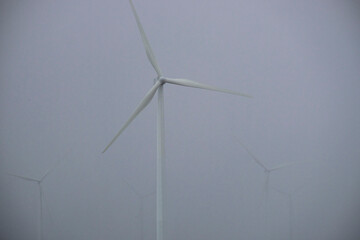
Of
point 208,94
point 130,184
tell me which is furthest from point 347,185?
point 130,184

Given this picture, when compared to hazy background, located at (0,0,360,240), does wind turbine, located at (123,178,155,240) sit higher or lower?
lower

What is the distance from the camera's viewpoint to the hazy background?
14.5 feet

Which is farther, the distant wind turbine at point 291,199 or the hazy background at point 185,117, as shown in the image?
the distant wind turbine at point 291,199

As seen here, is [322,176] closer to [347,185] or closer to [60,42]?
[347,185]

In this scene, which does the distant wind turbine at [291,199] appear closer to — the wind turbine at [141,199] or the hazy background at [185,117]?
the hazy background at [185,117]

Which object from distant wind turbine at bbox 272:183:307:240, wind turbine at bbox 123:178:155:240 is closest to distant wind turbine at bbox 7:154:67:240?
wind turbine at bbox 123:178:155:240

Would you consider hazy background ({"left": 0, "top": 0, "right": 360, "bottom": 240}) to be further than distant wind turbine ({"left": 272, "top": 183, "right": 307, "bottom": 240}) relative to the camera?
No

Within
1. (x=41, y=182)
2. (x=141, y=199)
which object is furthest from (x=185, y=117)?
(x=41, y=182)

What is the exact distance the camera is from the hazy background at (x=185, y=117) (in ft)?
14.5

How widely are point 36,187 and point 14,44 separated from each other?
2.18 meters

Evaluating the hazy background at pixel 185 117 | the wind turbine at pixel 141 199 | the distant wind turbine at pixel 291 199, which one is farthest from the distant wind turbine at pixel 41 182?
the distant wind turbine at pixel 291 199

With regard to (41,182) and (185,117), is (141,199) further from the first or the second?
(41,182)

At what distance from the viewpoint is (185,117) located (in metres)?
4.51

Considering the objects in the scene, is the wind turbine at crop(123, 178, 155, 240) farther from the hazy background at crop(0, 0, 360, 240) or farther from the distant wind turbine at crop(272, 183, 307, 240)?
the distant wind turbine at crop(272, 183, 307, 240)
